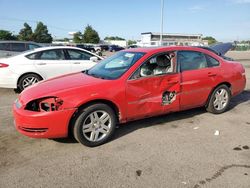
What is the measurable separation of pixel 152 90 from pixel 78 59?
165 inches

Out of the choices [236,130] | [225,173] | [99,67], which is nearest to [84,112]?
[99,67]

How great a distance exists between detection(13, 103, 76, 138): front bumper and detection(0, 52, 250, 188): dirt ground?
311 mm

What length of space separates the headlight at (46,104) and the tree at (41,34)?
85078 millimetres

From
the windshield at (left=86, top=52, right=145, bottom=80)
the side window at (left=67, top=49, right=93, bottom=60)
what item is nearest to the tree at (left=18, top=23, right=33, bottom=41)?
the side window at (left=67, top=49, right=93, bottom=60)

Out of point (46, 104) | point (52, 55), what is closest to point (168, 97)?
point (46, 104)

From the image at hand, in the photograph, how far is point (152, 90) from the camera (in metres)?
4.16

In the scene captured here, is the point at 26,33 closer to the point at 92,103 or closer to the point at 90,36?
the point at 90,36

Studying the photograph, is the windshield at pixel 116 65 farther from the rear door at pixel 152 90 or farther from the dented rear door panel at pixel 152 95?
the dented rear door panel at pixel 152 95

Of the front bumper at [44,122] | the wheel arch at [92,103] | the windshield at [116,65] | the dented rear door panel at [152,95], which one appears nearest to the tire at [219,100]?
the dented rear door panel at [152,95]

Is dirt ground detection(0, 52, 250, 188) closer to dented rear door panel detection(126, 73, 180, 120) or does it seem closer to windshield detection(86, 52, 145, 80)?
dented rear door panel detection(126, 73, 180, 120)

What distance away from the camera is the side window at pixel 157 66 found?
4.13m

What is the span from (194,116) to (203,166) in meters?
2.09

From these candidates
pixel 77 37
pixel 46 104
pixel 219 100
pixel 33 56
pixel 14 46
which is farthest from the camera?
pixel 77 37

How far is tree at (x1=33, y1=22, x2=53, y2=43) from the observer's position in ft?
271
